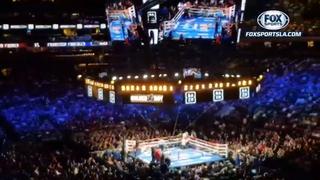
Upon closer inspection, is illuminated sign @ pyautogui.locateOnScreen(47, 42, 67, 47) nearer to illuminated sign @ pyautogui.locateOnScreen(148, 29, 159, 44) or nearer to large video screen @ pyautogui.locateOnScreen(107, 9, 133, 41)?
large video screen @ pyautogui.locateOnScreen(107, 9, 133, 41)

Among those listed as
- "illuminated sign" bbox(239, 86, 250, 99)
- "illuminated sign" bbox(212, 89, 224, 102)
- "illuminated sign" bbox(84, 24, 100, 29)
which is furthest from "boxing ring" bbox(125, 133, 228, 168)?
"illuminated sign" bbox(84, 24, 100, 29)

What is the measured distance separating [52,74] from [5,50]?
7.82 feet

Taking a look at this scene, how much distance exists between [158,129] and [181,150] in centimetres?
206

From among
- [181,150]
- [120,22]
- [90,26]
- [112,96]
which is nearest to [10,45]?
[90,26]

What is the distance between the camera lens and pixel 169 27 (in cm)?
2441

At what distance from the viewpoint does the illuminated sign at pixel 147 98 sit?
1916cm

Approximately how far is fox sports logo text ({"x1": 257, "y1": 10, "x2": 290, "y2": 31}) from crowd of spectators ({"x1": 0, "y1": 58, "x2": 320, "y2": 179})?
238cm

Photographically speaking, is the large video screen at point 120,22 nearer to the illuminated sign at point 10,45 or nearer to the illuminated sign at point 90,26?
the illuminated sign at point 90,26

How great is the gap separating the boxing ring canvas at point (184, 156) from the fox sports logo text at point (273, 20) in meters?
7.18

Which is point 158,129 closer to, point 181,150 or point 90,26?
point 181,150

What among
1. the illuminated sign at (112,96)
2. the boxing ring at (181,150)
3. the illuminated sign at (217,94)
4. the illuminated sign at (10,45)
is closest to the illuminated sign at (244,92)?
the illuminated sign at (217,94)

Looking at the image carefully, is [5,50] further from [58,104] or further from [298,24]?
[298,24]

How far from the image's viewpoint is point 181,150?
66.8ft

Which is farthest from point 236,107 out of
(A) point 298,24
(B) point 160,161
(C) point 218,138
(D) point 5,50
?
Answer: (D) point 5,50
